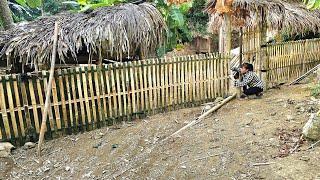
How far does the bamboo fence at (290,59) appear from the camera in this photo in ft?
36.2

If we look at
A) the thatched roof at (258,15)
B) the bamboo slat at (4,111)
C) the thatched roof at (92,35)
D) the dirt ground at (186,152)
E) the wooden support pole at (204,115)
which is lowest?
the dirt ground at (186,152)

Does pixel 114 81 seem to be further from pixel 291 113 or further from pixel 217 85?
pixel 291 113

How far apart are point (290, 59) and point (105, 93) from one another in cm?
792

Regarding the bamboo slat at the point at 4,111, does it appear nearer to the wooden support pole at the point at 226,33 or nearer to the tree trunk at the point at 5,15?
the tree trunk at the point at 5,15

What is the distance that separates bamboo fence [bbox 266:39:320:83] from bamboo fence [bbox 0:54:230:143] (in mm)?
2794

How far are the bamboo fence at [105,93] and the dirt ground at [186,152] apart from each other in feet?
1.11

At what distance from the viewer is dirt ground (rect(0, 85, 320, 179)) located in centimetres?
485

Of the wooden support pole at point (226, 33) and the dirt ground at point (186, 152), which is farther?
the wooden support pole at point (226, 33)

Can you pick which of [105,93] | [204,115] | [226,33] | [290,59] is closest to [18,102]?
[105,93]

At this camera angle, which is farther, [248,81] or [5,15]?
[5,15]

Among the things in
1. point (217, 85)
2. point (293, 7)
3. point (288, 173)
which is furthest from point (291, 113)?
point (293, 7)

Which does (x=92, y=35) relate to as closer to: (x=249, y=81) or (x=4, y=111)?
(x=4, y=111)

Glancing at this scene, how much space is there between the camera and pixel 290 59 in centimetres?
1188

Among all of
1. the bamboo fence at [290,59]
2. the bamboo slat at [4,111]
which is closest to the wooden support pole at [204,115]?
the bamboo fence at [290,59]
